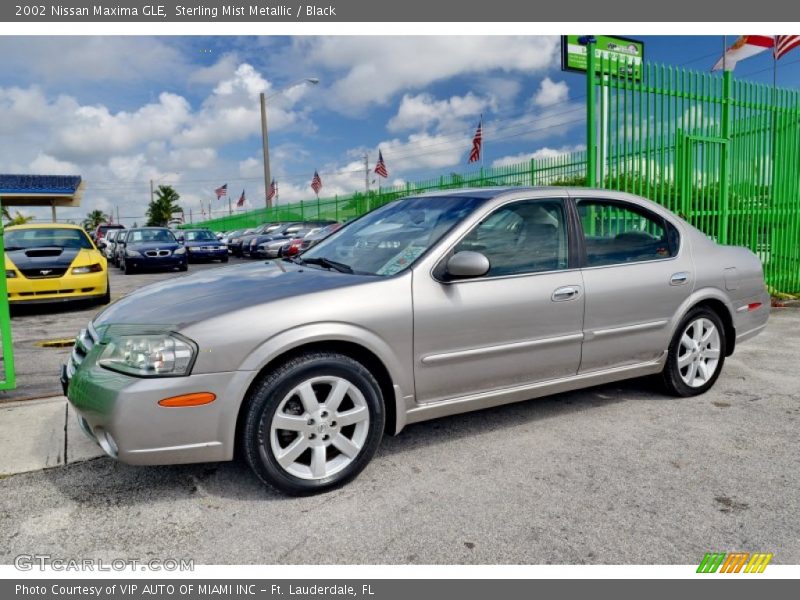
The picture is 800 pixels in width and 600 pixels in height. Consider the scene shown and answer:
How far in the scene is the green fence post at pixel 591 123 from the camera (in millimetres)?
7039

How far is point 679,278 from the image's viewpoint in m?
4.34

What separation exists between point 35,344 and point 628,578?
22.3ft

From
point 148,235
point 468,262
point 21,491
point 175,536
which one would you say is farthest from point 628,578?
point 148,235

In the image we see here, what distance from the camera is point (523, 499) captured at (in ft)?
9.73

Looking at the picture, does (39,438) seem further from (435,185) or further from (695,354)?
(435,185)

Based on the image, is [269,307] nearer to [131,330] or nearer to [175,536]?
[131,330]

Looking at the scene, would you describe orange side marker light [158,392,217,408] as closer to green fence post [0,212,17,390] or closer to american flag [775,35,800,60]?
green fence post [0,212,17,390]

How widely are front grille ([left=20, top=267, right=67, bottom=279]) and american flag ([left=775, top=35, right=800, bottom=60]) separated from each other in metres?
17.1

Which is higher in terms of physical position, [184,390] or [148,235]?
[148,235]

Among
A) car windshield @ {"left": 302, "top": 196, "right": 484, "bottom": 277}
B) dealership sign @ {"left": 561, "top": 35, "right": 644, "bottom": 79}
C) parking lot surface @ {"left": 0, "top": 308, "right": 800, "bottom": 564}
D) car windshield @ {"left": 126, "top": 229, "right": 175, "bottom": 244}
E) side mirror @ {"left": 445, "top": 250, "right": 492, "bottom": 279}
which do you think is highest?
dealership sign @ {"left": 561, "top": 35, "right": 644, "bottom": 79}

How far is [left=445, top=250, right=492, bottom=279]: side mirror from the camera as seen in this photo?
3279 millimetres

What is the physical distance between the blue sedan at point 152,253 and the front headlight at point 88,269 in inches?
317

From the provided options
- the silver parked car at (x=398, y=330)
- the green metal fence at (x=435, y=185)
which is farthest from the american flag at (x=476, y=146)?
the silver parked car at (x=398, y=330)

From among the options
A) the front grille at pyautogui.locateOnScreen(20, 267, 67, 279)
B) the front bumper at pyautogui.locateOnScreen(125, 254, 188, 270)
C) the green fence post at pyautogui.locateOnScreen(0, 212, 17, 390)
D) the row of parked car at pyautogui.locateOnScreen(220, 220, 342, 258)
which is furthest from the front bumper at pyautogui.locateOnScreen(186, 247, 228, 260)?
the green fence post at pyautogui.locateOnScreen(0, 212, 17, 390)
